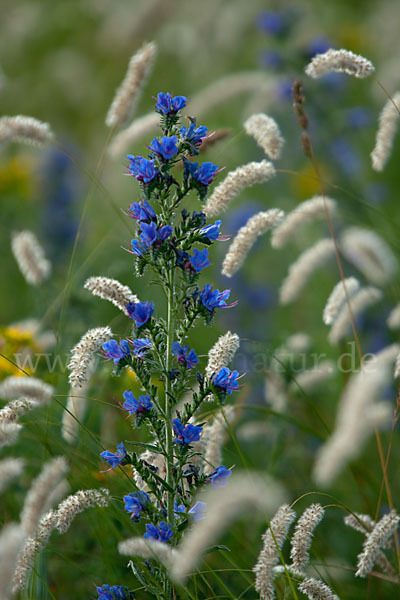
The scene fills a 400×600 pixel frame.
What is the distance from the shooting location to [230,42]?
754 cm

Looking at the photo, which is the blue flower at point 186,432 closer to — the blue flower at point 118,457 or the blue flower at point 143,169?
the blue flower at point 118,457

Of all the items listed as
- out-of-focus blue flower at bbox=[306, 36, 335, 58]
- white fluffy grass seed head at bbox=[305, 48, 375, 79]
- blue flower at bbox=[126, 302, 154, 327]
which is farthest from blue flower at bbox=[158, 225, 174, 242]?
out-of-focus blue flower at bbox=[306, 36, 335, 58]

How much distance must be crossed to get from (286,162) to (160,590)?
560cm

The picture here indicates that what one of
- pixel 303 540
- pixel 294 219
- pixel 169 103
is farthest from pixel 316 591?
pixel 294 219

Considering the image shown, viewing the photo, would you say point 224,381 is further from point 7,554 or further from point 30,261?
point 30,261

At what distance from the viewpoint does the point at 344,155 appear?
555 centimetres

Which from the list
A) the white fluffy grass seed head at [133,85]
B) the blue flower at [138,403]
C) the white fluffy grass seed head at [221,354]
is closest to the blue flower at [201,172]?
the white fluffy grass seed head at [221,354]

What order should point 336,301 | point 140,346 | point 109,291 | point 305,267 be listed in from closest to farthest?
1. point 140,346
2. point 109,291
3. point 336,301
4. point 305,267

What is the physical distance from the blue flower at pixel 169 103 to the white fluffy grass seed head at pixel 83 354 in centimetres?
74

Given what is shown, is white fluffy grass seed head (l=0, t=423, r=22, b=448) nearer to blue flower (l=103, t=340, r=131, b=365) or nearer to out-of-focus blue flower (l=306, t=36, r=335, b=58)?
blue flower (l=103, t=340, r=131, b=365)

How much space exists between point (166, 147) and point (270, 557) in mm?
1282

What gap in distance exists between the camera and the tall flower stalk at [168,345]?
6.37 ft

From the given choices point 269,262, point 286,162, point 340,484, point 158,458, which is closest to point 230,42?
point 286,162

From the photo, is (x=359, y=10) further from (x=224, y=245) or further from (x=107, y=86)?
(x=224, y=245)
